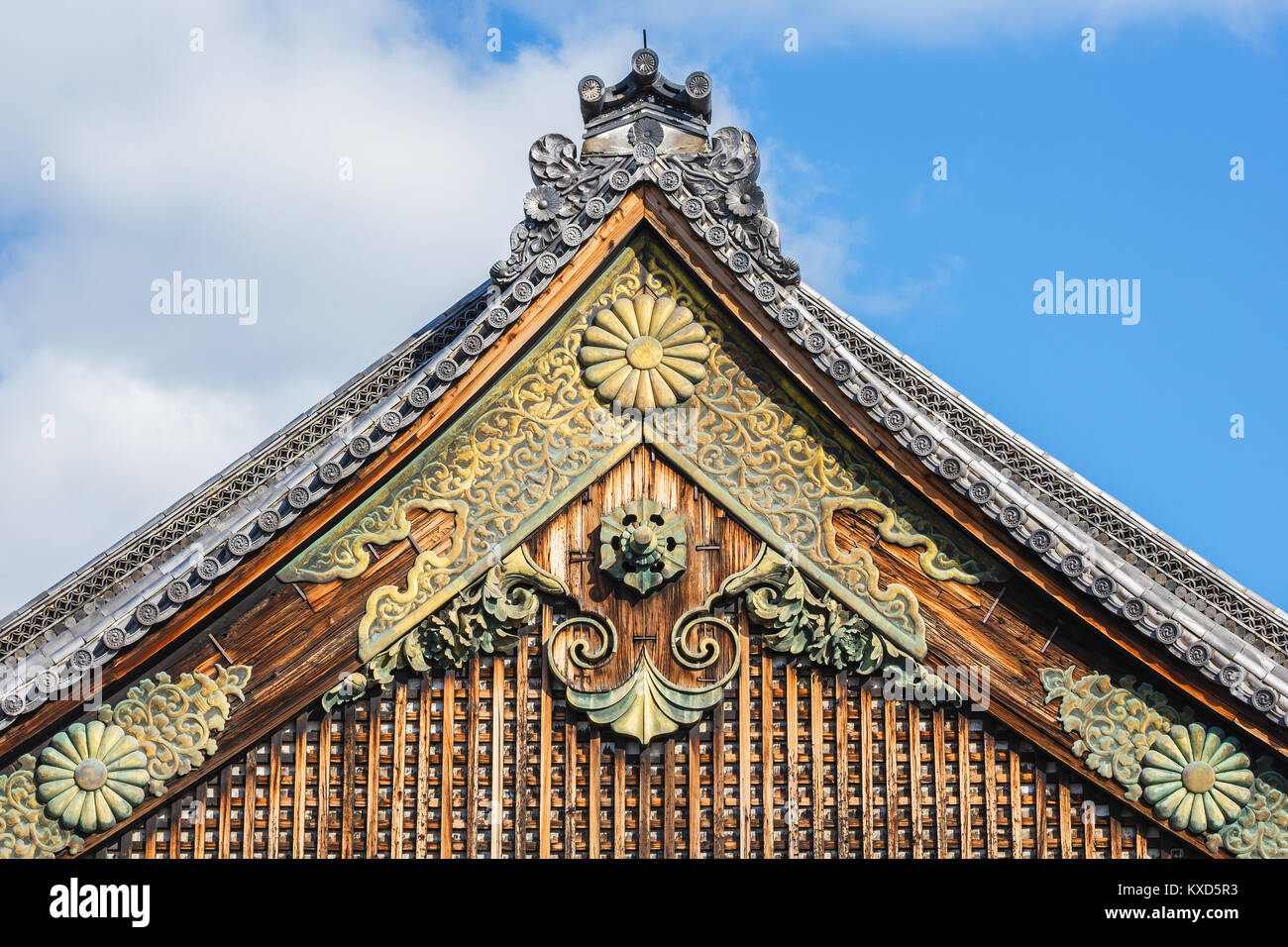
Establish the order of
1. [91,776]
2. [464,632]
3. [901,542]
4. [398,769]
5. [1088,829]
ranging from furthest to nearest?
[901,542] < [464,632] < [398,769] < [1088,829] < [91,776]

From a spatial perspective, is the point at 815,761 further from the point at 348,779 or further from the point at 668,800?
the point at 348,779

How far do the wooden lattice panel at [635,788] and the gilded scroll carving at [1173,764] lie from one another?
25 centimetres

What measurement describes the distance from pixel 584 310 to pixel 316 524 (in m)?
2.60

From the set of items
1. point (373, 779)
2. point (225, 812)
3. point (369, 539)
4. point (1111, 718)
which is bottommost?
point (225, 812)

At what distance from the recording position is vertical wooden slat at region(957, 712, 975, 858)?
12758 mm

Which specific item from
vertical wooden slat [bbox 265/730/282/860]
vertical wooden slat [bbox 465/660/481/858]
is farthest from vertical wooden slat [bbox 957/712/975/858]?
vertical wooden slat [bbox 265/730/282/860]

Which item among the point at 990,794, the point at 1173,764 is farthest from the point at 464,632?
the point at 1173,764

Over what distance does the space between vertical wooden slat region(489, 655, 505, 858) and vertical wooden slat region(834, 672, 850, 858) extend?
241 cm

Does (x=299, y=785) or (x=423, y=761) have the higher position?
(x=423, y=761)

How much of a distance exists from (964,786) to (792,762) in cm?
125

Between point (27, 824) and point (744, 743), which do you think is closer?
point (27, 824)

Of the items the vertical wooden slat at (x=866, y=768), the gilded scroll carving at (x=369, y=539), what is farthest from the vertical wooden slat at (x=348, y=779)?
the vertical wooden slat at (x=866, y=768)

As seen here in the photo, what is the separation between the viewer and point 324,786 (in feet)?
42.0

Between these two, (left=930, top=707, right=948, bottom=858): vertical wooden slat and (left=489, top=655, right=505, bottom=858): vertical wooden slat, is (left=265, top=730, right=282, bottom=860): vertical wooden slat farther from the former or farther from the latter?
(left=930, top=707, right=948, bottom=858): vertical wooden slat
